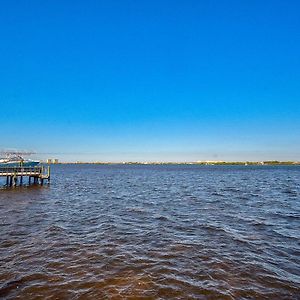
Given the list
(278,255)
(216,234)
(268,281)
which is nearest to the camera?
(268,281)

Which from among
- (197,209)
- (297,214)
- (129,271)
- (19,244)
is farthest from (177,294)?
(297,214)

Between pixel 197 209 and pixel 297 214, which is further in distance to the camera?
pixel 197 209

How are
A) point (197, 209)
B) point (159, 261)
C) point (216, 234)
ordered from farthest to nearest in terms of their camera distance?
1. point (197, 209)
2. point (216, 234)
3. point (159, 261)

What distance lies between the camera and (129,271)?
443 inches

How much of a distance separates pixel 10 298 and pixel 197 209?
18.7 metres

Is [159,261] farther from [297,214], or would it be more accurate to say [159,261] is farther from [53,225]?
[297,214]

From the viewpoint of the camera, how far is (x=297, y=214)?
76.5 feet

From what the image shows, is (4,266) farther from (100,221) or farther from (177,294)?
(100,221)

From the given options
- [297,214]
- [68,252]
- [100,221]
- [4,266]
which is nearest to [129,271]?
[68,252]

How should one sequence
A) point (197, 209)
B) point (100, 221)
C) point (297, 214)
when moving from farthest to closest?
point (197, 209) → point (297, 214) → point (100, 221)

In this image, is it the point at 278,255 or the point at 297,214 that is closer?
the point at 278,255

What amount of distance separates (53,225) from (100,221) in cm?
336

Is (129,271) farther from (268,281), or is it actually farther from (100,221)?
(100,221)

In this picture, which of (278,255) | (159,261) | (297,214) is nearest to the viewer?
A: (159,261)
